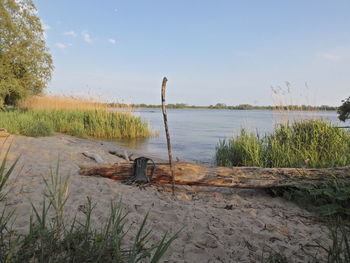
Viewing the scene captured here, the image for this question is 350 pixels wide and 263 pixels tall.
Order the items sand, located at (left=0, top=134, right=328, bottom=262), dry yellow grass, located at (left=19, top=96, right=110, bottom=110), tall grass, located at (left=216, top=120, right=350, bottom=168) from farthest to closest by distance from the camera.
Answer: dry yellow grass, located at (left=19, top=96, right=110, bottom=110) → tall grass, located at (left=216, top=120, right=350, bottom=168) → sand, located at (left=0, top=134, right=328, bottom=262)

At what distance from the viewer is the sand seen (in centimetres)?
221

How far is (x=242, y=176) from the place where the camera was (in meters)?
3.94

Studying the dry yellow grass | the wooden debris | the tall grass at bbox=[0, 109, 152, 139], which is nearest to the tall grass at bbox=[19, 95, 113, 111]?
the dry yellow grass

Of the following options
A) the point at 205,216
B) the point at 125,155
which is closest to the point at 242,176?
the point at 205,216

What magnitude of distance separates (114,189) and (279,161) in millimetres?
3662

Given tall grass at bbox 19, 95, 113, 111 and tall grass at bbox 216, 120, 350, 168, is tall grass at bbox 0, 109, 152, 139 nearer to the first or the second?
tall grass at bbox 19, 95, 113, 111

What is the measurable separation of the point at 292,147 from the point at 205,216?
12.8 ft

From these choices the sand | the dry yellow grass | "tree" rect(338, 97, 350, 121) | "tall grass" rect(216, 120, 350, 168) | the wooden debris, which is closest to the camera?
the sand

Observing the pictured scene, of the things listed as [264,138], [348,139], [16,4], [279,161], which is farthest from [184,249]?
[16,4]

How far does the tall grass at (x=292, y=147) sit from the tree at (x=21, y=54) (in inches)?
587

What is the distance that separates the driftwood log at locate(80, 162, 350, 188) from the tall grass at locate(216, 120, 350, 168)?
50.7 inches

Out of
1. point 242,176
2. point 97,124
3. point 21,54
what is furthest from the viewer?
point 21,54

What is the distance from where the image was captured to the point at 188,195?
3.90m

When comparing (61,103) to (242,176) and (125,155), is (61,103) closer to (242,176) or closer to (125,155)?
(125,155)
